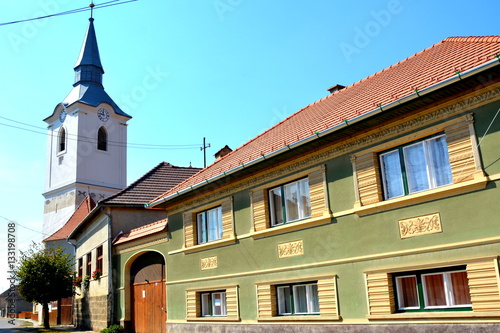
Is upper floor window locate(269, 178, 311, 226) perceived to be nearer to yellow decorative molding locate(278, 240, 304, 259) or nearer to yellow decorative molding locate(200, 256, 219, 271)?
yellow decorative molding locate(278, 240, 304, 259)

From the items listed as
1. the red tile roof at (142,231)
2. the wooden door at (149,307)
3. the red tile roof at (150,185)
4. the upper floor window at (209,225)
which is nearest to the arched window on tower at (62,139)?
the red tile roof at (150,185)

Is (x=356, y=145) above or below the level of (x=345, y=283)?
above

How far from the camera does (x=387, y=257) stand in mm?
10797

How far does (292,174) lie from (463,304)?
216 inches

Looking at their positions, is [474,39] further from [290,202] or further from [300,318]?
[300,318]

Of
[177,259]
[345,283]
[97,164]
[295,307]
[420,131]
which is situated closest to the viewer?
[420,131]

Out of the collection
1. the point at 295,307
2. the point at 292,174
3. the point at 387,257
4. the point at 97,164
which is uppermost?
the point at 97,164

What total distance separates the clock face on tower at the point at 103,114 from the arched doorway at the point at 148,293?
128ft

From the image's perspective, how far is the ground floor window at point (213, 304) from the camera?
1591cm

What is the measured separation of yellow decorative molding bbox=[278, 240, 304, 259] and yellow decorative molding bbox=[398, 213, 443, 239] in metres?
3.09

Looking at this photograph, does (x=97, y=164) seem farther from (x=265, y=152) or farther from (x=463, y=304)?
(x=463, y=304)

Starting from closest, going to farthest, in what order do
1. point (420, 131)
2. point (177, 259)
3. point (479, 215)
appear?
point (479, 215) → point (420, 131) → point (177, 259)

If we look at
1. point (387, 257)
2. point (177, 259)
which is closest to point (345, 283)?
point (387, 257)

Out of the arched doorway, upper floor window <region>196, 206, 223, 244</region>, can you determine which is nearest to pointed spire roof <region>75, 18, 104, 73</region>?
the arched doorway
